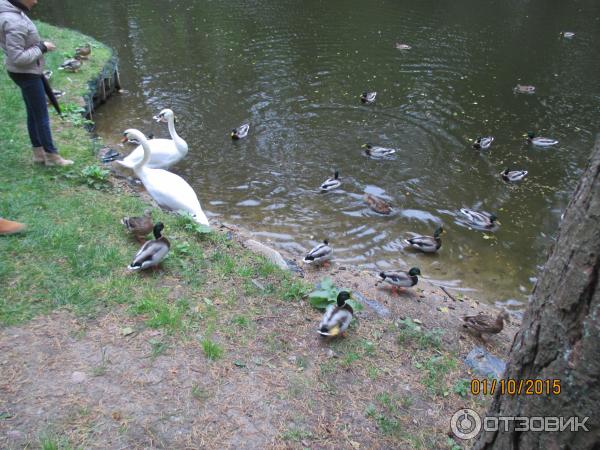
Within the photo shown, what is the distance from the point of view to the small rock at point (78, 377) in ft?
12.4

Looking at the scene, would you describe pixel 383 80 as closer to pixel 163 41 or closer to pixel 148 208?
pixel 163 41

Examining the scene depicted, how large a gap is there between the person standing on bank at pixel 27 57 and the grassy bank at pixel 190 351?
957 millimetres

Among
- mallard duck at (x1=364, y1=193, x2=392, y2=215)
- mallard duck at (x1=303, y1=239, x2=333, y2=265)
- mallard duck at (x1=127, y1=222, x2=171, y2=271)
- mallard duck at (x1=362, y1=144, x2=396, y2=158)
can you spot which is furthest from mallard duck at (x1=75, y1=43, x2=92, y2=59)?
mallard duck at (x1=127, y1=222, x2=171, y2=271)

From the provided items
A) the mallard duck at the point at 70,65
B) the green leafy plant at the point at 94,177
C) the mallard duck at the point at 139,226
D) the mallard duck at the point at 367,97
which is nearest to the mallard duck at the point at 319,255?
the mallard duck at the point at 139,226

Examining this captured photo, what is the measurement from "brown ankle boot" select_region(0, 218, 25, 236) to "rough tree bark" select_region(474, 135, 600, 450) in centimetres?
547

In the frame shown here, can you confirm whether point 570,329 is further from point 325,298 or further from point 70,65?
point 70,65

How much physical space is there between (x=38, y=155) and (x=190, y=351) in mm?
4569

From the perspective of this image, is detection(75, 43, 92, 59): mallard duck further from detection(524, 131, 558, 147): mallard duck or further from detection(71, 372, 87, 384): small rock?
detection(524, 131, 558, 147): mallard duck

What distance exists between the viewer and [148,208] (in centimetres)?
688

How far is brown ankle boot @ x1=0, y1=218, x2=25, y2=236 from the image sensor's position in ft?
17.1

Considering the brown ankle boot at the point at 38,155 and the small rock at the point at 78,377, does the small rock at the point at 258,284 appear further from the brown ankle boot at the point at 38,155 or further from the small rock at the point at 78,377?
the brown ankle boot at the point at 38,155

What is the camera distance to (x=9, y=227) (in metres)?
5.27

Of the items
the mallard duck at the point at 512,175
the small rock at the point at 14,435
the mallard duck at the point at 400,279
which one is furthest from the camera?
the mallard duck at the point at 512,175

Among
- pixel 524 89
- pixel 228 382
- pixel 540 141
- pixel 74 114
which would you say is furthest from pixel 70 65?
pixel 524 89
